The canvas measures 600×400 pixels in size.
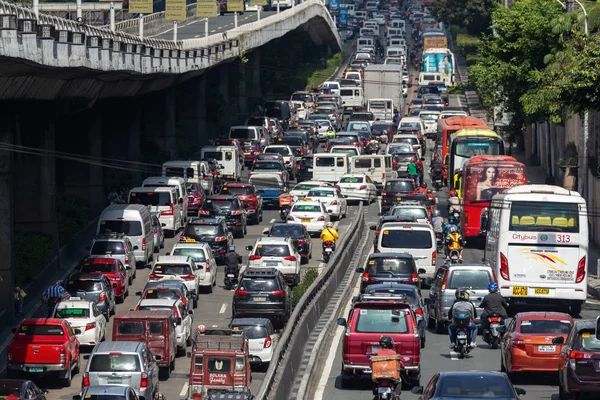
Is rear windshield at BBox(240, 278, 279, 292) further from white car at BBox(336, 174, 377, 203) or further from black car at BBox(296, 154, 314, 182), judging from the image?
black car at BBox(296, 154, 314, 182)

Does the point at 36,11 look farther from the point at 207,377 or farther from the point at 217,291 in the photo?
the point at 207,377

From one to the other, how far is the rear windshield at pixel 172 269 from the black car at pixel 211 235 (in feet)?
20.6

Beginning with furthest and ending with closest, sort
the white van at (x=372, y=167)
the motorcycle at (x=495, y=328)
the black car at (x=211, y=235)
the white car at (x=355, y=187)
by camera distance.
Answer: the white van at (x=372, y=167) → the white car at (x=355, y=187) → the black car at (x=211, y=235) → the motorcycle at (x=495, y=328)

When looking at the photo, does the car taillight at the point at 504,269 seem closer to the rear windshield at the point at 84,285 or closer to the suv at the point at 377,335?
the suv at the point at 377,335

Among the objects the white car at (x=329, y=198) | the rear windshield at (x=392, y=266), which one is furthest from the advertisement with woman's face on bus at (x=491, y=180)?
the rear windshield at (x=392, y=266)

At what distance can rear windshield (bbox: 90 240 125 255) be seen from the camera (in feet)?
142

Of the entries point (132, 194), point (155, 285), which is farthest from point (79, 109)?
point (155, 285)

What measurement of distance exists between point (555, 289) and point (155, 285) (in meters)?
10.6

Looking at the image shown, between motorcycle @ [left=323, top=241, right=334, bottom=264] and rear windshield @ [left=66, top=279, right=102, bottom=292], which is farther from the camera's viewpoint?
motorcycle @ [left=323, top=241, right=334, bottom=264]

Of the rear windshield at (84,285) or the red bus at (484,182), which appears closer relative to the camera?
the rear windshield at (84,285)

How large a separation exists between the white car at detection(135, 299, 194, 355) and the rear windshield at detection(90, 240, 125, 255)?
8992 mm

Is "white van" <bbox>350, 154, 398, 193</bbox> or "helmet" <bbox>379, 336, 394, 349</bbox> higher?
"white van" <bbox>350, 154, 398, 193</bbox>

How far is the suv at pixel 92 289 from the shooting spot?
123ft

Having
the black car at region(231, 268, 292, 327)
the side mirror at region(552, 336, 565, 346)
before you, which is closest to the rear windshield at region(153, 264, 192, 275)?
the black car at region(231, 268, 292, 327)
